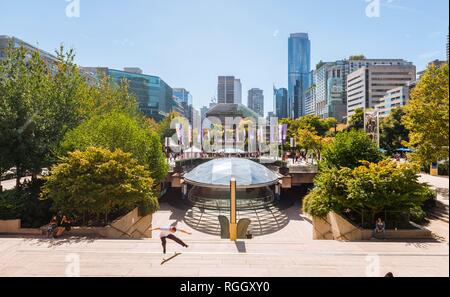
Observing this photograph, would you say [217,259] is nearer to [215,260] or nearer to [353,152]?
[215,260]

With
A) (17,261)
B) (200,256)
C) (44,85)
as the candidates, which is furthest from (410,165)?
(44,85)

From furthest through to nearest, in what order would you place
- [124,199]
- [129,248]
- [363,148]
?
[363,148] < [124,199] < [129,248]

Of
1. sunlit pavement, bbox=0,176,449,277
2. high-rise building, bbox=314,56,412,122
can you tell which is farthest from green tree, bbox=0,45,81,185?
high-rise building, bbox=314,56,412,122

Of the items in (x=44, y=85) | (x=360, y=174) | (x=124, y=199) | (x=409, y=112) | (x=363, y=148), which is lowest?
Result: (x=124, y=199)

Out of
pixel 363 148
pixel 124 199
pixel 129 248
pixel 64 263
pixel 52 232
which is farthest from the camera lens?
pixel 363 148

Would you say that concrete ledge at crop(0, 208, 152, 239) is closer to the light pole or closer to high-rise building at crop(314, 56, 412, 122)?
the light pole

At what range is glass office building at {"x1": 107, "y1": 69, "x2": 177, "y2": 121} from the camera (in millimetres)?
108800

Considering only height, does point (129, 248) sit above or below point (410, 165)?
below

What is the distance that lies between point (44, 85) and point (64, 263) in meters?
17.2

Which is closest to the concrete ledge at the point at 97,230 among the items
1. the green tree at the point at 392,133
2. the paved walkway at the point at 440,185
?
the paved walkway at the point at 440,185

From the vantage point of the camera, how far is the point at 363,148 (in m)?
19.2

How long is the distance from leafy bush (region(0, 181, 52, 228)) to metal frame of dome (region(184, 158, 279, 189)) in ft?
40.3
